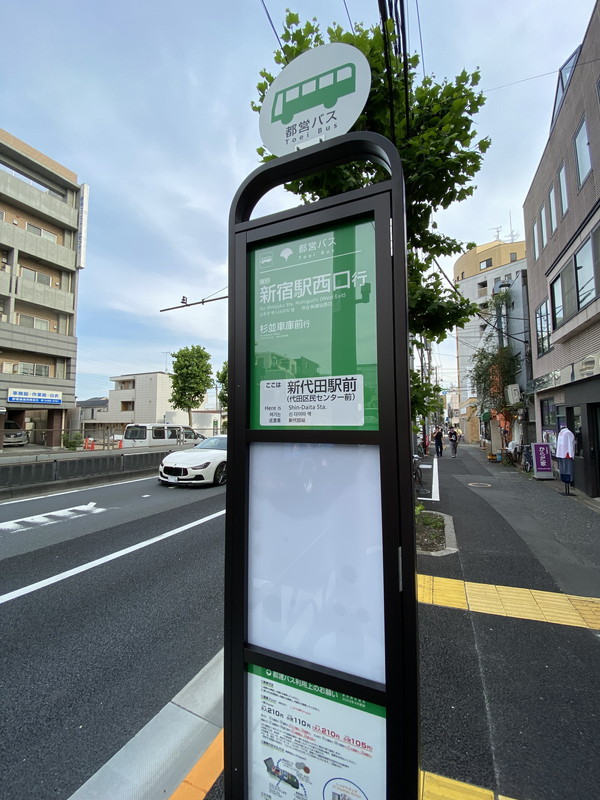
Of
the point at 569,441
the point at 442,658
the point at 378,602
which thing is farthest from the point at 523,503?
the point at 378,602

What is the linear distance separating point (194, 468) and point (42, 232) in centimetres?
2907

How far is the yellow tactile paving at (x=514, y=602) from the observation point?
3707 mm

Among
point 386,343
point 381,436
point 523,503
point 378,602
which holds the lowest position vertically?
point 523,503

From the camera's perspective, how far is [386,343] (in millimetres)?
1373

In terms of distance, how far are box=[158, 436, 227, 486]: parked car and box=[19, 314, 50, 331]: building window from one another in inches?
962

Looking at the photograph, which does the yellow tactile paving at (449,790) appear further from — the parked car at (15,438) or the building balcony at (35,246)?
the building balcony at (35,246)

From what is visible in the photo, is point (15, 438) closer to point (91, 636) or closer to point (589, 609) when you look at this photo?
point (91, 636)

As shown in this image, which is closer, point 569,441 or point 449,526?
point 449,526

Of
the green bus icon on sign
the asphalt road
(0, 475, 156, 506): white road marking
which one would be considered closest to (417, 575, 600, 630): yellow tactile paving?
the asphalt road

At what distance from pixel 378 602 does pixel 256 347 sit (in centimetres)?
113

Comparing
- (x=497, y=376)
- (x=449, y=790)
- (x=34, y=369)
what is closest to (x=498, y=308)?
(x=497, y=376)

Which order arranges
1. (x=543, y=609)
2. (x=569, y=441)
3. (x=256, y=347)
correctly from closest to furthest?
(x=256, y=347), (x=543, y=609), (x=569, y=441)

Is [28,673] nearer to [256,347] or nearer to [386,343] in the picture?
[256,347]

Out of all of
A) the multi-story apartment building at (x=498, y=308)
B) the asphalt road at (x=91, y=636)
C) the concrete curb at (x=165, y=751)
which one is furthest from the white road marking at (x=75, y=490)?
the multi-story apartment building at (x=498, y=308)
